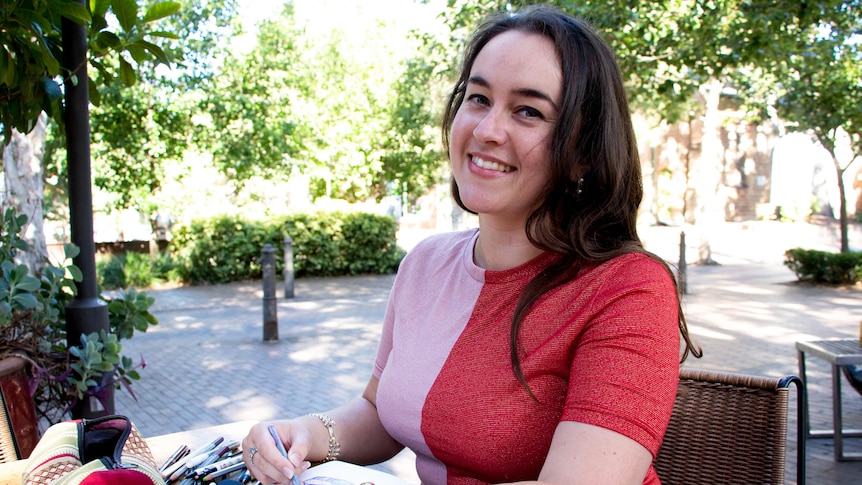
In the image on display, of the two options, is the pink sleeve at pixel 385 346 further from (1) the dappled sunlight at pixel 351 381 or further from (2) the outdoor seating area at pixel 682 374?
(1) the dappled sunlight at pixel 351 381

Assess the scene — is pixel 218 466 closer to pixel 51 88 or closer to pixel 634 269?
pixel 634 269

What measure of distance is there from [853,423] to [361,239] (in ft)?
39.1

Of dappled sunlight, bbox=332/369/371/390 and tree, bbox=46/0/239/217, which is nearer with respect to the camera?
dappled sunlight, bbox=332/369/371/390

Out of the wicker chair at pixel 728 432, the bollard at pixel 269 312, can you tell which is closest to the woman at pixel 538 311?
the wicker chair at pixel 728 432

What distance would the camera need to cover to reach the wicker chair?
1.80 meters

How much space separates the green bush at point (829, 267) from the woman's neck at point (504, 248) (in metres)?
14.3

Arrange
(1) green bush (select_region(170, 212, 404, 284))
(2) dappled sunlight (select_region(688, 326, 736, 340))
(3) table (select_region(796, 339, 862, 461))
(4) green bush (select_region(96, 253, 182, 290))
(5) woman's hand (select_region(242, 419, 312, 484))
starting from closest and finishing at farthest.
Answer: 1. (5) woman's hand (select_region(242, 419, 312, 484))
2. (3) table (select_region(796, 339, 862, 461))
3. (2) dappled sunlight (select_region(688, 326, 736, 340))
4. (4) green bush (select_region(96, 253, 182, 290))
5. (1) green bush (select_region(170, 212, 404, 284))

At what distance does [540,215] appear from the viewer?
65.1 inches

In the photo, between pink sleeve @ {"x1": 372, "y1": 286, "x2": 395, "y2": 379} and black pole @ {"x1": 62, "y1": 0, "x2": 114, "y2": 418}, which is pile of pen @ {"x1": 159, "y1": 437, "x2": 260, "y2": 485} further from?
black pole @ {"x1": 62, "y1": 0, "x2": 114, "y2": 418}

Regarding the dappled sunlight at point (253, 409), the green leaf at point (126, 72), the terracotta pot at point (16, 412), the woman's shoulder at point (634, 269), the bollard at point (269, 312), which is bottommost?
the dappled sunlight at point (253, 409)

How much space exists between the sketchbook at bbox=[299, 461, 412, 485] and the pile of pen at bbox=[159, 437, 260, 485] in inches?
6.3

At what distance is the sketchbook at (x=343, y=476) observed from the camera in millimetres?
1382

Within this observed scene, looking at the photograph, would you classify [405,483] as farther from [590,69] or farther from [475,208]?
[590,69]

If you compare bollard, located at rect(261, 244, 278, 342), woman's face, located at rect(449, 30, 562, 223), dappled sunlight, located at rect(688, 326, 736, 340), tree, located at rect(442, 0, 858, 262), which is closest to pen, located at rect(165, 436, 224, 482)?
woman's face, located at rect(449, 30, 562, 223)
